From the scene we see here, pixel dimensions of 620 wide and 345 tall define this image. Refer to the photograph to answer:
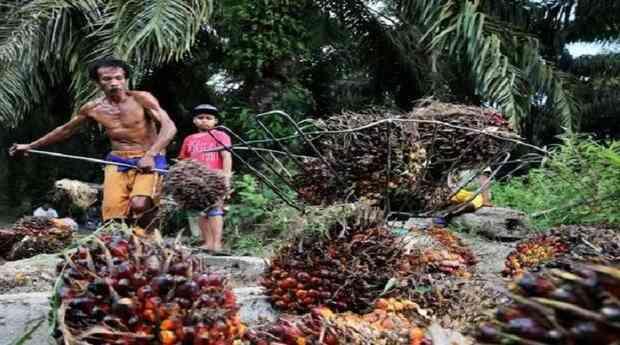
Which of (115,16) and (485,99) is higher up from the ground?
(115,16)

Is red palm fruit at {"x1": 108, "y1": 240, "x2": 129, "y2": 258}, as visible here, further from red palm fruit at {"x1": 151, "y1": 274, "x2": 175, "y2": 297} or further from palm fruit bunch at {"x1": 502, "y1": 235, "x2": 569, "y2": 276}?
palm fruit bunch at {"x1": 502, "y1": 235, "x2": 569, "y2": 276}

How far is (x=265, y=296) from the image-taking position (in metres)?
2.93

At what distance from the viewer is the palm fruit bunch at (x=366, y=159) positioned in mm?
2932

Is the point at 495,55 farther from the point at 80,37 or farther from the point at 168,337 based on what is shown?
the point at 168,337

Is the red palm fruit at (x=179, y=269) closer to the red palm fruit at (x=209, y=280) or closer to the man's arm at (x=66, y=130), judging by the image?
the red palm fruit at (x=209, y=280)

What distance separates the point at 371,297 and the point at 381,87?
9.24m

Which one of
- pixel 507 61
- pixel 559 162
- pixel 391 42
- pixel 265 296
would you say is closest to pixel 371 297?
pixel 265 296

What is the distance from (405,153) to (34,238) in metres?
5.68

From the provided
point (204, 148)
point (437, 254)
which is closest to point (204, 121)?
point (204, 148)

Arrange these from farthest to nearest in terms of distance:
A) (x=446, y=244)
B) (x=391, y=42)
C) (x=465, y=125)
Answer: (x=391, y=42)
(x=446, y=244)
(x=465, y=125)

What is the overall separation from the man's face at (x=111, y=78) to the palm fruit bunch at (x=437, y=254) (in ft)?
7.70

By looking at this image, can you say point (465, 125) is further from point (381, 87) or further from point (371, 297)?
point (381, 87)

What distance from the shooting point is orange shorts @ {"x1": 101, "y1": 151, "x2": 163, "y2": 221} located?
4.88m

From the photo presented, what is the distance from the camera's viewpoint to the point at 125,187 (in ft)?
16.5
